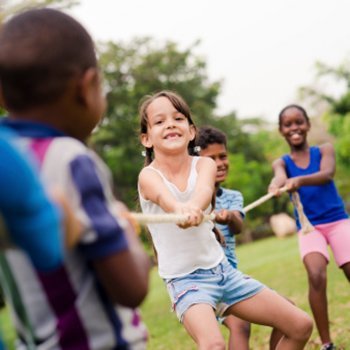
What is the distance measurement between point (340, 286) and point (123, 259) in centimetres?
657

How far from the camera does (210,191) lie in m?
3.06

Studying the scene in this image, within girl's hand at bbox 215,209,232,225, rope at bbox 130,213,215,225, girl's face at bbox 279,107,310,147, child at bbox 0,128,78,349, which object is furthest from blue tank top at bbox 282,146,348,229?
child at bbox 0,128,78,349

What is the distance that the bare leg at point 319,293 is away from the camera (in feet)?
14.5

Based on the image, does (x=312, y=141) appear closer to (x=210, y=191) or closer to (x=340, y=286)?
(x=340, y=286)

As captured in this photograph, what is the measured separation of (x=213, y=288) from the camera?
304 centimetres

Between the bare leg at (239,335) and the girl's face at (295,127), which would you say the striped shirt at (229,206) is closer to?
the bare leg at (239,335)

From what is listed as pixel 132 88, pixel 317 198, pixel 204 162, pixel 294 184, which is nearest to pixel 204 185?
pixel 204 162

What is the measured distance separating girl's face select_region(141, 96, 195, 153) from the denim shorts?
0.67m

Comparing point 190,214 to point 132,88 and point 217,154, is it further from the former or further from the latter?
point 132,88

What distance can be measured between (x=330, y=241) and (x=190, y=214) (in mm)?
2345

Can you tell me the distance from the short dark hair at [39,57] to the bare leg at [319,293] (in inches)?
128

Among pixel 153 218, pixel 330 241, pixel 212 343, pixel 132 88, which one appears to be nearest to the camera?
pixel 153 218

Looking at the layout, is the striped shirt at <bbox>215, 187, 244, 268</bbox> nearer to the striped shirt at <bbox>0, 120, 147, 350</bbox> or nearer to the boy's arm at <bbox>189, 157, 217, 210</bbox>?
the boy's arm at <bbox>189, 157, 217, 210</bbox>

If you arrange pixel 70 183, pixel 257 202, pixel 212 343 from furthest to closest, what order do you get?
pixel 257 202 < pixel 212 343 < pixel 70 183
